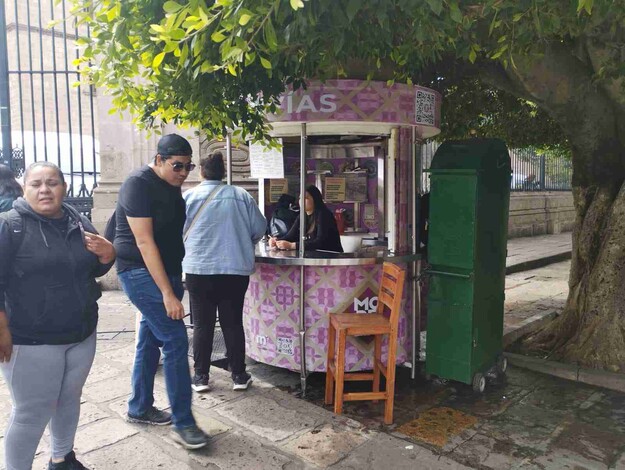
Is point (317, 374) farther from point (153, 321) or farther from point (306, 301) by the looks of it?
point (153, 321)

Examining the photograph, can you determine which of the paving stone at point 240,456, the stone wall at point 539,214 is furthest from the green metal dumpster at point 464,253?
the stone wall at point 539,214

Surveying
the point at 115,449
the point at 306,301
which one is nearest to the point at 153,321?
the point at 115,449

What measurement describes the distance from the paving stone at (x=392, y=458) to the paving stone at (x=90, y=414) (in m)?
1.69

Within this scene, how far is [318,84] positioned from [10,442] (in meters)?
2.98

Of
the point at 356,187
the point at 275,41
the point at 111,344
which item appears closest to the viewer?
the point at 275,41

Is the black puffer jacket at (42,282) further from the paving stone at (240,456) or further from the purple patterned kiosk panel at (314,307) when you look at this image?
the purple patterned kiosk panel at (314,307)

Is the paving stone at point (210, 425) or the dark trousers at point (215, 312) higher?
the dark trousers at point (215, 312)

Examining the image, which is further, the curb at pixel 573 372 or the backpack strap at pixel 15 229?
the curb at pixel 573 372

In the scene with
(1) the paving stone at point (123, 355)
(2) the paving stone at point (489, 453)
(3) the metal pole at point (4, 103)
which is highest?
(3) the metal pole at point (4, 103)

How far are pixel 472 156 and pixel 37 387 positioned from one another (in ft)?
10.5

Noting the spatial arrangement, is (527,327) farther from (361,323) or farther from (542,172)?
(542,172)

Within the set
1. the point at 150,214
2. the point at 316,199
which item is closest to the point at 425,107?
the point at 316,199

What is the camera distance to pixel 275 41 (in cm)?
231

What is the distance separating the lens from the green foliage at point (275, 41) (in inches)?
92.3
